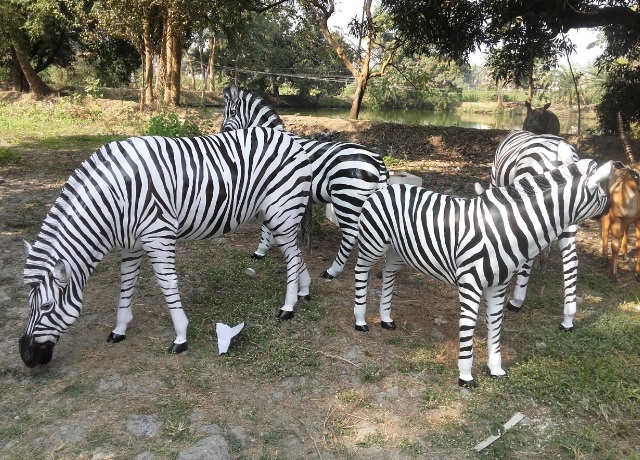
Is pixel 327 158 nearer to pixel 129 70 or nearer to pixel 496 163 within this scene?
pixel 496 163

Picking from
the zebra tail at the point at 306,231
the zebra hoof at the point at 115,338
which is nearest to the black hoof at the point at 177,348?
the zebra hoof at the point at 115,338

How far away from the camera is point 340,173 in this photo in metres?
6.09

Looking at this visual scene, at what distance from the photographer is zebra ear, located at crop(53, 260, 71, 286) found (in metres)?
3.84

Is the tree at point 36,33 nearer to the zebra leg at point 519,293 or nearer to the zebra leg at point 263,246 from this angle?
the zebra leg at point 263,246

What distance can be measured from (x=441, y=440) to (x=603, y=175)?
7.62 feet

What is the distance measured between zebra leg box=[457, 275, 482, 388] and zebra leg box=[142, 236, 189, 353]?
2461 mm

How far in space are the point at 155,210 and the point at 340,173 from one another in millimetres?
2511

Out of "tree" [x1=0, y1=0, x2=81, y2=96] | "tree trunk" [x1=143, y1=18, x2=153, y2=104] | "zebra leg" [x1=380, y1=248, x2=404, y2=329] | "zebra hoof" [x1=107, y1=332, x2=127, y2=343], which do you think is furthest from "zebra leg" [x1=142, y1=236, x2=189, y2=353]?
"tree" [x1=0, y1=0, x2=81, y2=96]

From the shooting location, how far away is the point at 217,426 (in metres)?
3.67

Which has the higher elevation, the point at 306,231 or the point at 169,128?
the point at 169,128

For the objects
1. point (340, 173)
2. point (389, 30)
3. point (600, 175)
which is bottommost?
point (340, 173)

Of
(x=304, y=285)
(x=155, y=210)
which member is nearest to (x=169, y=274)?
(x=155, y=210)

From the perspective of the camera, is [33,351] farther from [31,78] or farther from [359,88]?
[31,78]

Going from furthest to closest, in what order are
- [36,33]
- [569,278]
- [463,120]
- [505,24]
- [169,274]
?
[463,120] → [36,33] → [505,24] → [569,278] → [169,274]
